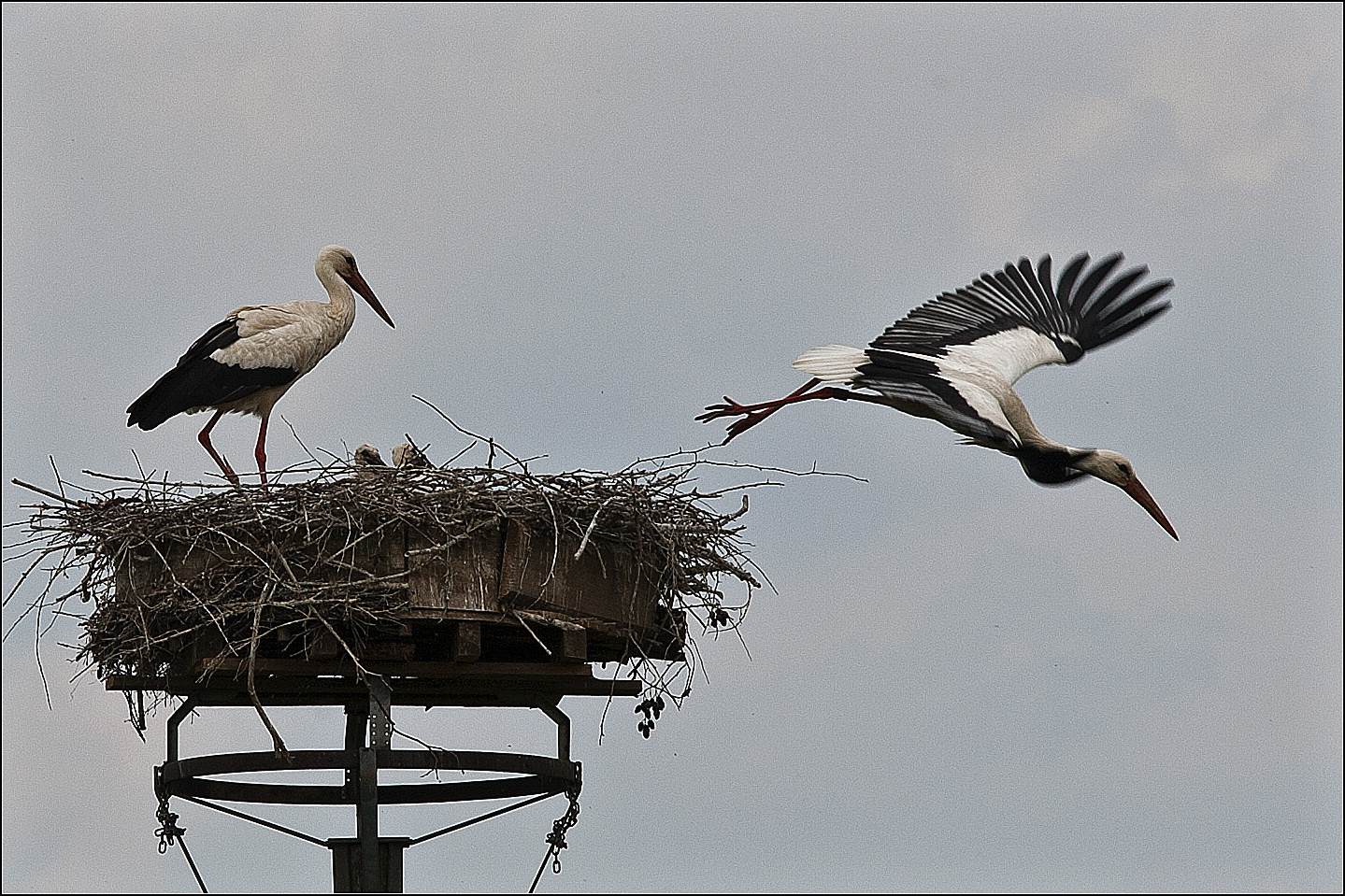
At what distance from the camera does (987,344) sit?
9586 mm

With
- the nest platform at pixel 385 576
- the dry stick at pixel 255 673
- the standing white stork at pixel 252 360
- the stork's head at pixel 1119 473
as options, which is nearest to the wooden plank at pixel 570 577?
the nest platform at pixel 385 576

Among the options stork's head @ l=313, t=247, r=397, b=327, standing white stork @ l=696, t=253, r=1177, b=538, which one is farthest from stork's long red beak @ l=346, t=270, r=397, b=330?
standing white stork @ l=696, t=253, r=1177, b=538

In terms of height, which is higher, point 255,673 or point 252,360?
point 252,360

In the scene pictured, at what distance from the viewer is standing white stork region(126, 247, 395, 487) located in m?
8.56

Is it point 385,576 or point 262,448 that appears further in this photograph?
point 262,448

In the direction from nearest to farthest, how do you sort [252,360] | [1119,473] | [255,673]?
[255,673]
[252,360]
[1119,473]

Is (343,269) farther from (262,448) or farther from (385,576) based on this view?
(385,576)

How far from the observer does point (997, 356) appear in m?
9.44

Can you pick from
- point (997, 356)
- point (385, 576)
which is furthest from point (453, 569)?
point (997, 356)

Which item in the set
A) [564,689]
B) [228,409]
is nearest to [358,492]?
[564,689]

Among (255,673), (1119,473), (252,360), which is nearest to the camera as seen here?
(255,673)

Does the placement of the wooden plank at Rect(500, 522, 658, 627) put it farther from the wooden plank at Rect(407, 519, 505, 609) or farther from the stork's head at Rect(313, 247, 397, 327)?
the stork's head at Rect(313, 247, 397, 327)

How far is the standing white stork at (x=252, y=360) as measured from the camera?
8.56 meters

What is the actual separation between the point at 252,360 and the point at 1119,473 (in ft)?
14.5
